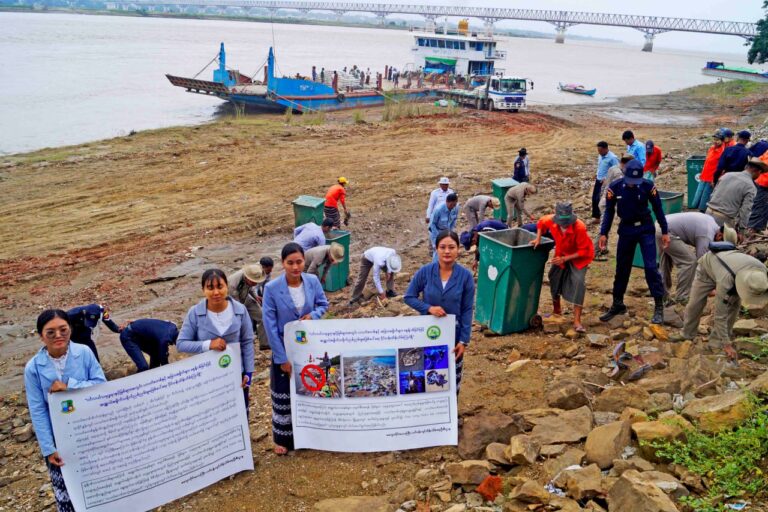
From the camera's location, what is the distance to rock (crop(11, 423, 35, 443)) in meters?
5.41

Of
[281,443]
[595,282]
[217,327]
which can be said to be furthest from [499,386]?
[595,282]

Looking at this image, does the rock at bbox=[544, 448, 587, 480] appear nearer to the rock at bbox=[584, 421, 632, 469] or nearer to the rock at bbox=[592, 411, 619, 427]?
the rock at bbox=[584, 421, 632, 469]

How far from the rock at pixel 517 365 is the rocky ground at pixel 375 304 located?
0.09 ft

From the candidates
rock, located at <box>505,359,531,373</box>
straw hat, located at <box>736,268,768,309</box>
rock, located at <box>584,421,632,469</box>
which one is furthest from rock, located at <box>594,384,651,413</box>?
straw hat, located at <box>736,268,768,309</box>

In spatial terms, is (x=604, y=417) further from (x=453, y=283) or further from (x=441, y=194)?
(x=441, y=194)

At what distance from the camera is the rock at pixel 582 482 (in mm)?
3375

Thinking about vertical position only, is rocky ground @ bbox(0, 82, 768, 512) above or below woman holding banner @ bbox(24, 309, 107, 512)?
below

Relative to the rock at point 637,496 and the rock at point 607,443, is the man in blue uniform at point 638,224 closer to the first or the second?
the rock at point 607,443

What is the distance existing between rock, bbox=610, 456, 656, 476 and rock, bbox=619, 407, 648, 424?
443 millimetres

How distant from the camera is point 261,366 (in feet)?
21.6

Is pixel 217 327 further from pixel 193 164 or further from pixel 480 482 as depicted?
pixel 193 164

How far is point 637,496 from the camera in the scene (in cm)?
305

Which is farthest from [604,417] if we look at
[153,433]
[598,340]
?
[153,433]

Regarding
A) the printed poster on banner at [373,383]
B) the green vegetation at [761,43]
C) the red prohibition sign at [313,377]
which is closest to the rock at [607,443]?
the printed poster on banner at [373,383]
